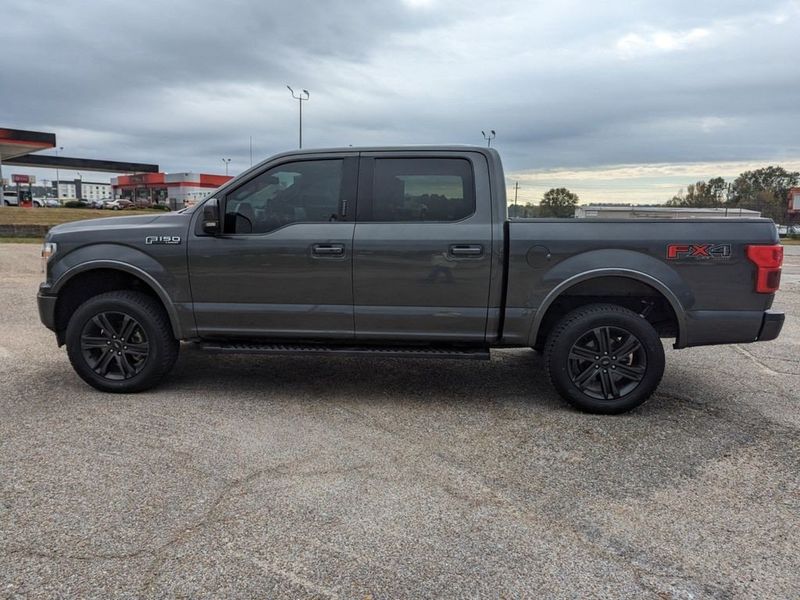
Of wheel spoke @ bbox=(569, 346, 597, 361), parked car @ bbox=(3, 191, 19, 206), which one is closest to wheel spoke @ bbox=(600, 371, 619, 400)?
wheel spoke @ bbox=(569, 346, 597, 361)

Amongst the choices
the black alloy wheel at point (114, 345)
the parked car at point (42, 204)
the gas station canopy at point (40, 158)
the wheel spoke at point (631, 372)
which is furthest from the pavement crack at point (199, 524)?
the parked car at point (42, 204)

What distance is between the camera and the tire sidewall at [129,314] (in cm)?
479

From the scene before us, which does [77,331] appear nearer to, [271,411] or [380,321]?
[271,411]

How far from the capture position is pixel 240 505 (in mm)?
3121

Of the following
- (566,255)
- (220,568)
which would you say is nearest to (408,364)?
(566,255)

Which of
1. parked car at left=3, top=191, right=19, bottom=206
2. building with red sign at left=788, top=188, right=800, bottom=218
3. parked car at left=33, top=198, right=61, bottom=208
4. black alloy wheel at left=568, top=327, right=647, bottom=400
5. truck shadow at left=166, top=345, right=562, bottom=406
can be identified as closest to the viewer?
black alloy wheel at left=568, top=327, right=647, bottom=400

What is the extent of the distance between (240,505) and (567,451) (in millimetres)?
2055

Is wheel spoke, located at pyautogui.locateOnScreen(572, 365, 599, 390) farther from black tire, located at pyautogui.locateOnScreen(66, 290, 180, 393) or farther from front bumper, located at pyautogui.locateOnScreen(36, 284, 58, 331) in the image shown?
front bumper, located at pyautogui.locateOnScreen(36, 284, 58, 331)

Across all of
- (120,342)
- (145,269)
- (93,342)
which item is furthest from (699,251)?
(93,342)

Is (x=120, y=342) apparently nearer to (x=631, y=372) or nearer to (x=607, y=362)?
(x=607, y=362)

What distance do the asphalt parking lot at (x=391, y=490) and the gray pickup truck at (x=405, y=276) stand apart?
448 millimetres

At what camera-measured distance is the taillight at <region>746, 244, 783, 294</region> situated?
4.27 meters

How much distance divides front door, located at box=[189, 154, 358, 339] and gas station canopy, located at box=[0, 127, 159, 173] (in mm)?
43970

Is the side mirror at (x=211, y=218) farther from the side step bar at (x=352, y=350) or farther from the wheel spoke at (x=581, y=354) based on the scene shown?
the wheel spoke at (x=581, y=354)
